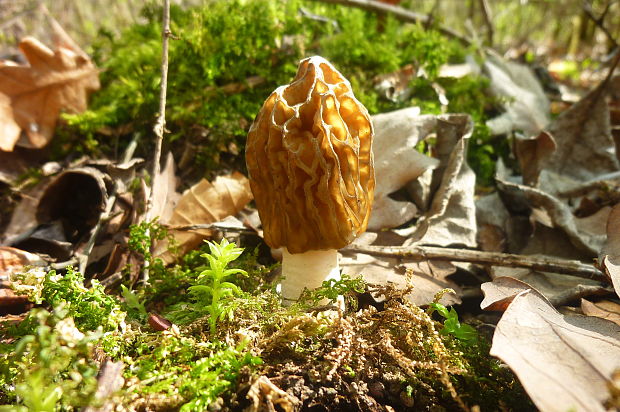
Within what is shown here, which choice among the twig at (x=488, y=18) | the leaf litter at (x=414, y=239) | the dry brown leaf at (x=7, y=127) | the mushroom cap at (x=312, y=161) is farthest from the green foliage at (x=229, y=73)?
the twig at (x=488, y=18)

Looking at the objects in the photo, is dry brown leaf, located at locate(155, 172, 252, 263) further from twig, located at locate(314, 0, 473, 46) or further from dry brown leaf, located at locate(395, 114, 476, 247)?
twig, located at locate(314, 0, 473, 46)

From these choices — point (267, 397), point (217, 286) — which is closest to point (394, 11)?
point (217, 286)

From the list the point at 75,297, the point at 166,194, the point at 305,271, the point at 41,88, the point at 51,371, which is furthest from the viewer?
the point at 41,88

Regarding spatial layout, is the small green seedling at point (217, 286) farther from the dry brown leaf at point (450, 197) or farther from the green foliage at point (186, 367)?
the dry brown leaf at point (450, 197)

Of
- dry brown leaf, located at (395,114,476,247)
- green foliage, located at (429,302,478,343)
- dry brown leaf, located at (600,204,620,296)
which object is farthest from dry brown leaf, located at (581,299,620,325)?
dry brown leaf, located at (395,114,476,247)

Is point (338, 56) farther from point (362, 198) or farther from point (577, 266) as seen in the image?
point (577, 266)

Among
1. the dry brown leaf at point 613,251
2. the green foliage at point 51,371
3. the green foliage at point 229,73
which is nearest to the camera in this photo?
the green foliage at point 51,371

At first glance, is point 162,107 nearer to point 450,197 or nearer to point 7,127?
point 7,127

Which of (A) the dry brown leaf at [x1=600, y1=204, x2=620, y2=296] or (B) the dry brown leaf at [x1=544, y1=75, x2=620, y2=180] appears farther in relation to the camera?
(B) the dry brown leaf at [x1=544, y1=75, x2=620, y2=180]
